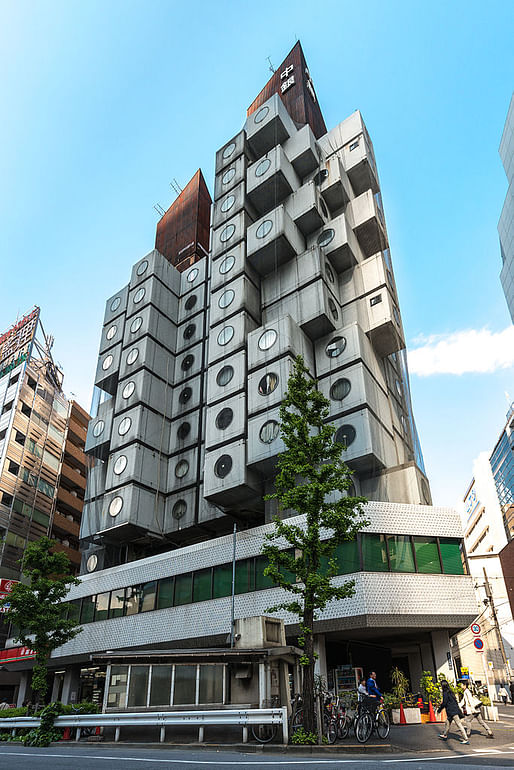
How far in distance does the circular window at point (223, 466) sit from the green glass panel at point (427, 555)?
13437 mm

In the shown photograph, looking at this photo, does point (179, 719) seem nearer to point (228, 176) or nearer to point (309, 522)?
point (309, 522)

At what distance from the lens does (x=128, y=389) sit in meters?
46.5

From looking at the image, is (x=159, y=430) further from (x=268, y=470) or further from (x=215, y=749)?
(x=215, y=749)

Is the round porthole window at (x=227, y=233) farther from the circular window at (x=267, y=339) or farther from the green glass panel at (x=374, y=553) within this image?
the green glass panel at (x=374, y=553)

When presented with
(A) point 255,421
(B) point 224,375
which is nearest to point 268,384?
(A) point 255,421

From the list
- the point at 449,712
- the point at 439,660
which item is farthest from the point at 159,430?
the point at 449,712

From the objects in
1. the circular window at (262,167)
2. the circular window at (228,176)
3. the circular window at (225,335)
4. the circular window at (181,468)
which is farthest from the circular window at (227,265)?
the circular window at (181,468)

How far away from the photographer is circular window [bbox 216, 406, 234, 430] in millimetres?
38312

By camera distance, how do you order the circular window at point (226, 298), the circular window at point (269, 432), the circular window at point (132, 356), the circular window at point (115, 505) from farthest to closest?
the circular window at point (132, 356), the circular window at point (226, 298), the circular window at point (115, 505), the circular window at point (269, 432)

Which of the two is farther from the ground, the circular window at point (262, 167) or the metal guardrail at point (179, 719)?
the circular window at point (262, 167)

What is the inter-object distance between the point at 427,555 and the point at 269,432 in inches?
484

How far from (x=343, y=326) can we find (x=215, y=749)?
31.2 meters

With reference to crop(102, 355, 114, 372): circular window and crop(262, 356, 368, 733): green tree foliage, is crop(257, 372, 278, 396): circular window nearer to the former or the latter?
crop(262, 356, 368, 733): green tree foliage

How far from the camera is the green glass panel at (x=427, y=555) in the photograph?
26.6 meters
